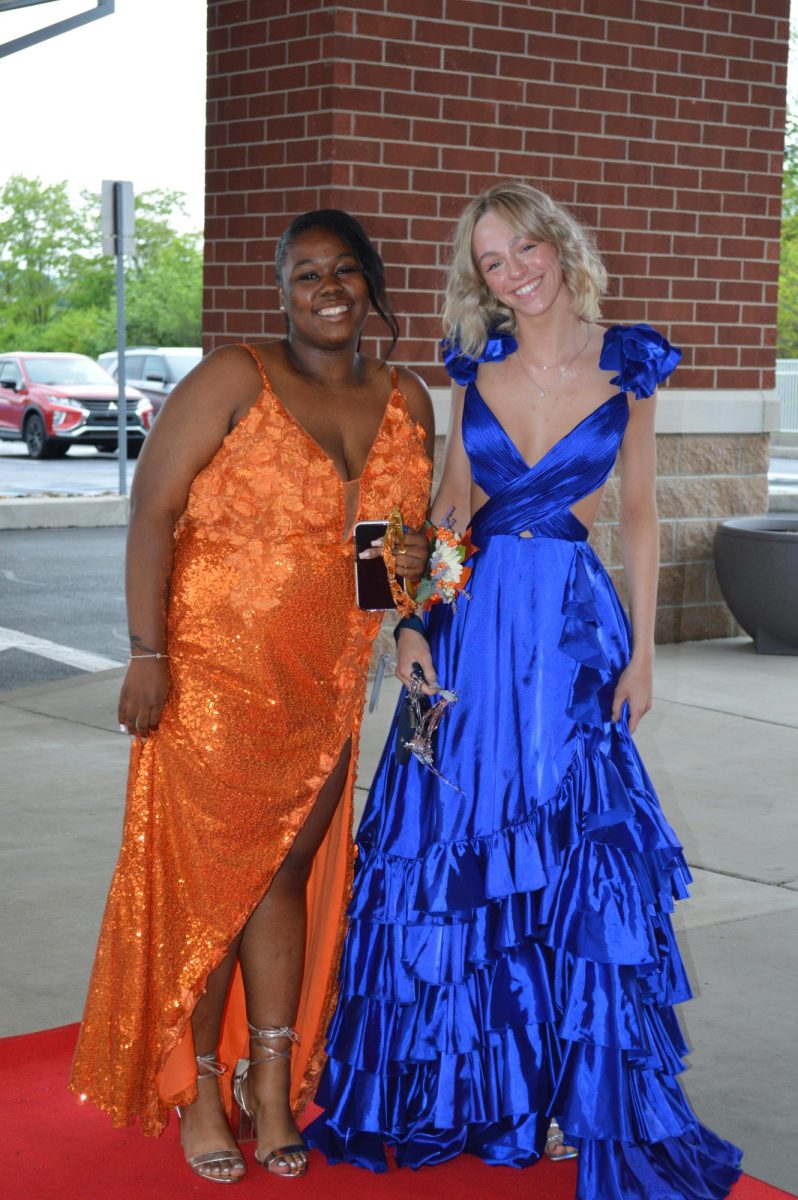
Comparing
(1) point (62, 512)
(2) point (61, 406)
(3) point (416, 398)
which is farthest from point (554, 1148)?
(2) point (61, 406)

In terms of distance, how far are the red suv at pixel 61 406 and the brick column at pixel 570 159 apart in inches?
625

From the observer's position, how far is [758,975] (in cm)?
466

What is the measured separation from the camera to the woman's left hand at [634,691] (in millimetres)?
3426

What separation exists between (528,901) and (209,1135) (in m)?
0.83

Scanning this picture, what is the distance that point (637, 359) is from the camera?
3.45 metres

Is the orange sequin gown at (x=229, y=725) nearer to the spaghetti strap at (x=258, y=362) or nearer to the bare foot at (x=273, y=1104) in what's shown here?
the spaghetti strap at (x=258, y=362)

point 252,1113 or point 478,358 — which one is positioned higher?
point 478,358

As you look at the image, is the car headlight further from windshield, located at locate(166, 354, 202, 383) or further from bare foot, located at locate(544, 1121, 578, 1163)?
bare foot, located at locate(544, 1121, 578, 1163)

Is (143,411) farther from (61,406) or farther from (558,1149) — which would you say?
(558,1149)

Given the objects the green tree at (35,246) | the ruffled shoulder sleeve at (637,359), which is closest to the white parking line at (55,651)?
the ruffled shoulder sleeve at (637,359)

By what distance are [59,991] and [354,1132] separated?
129cm

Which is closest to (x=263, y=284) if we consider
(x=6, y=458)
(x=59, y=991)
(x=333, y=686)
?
(x=59, y=991)

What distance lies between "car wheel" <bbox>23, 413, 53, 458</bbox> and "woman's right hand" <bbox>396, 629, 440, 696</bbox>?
22.9m

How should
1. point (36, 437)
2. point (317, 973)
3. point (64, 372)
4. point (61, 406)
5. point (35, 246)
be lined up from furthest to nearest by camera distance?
point (35, 246) < point (64, 372) < point (36, 437) < point (61, 406) < point (317, 973)
